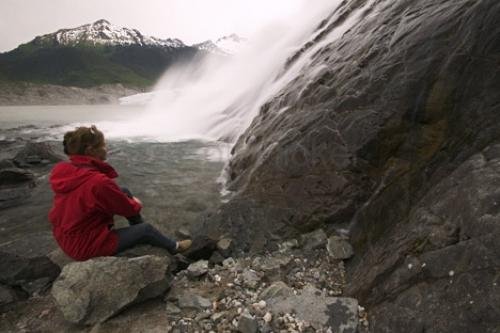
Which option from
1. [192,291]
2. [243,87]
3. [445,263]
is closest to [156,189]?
[192,291]

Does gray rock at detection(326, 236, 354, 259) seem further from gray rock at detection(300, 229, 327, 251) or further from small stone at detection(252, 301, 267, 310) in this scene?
small stone at detection(252, 301, 267, 310)

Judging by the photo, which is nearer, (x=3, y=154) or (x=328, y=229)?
(x=328, y=229)

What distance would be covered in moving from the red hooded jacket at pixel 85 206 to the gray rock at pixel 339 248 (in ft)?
10.8

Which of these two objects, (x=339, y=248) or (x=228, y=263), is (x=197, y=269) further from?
(x=339, y=248)

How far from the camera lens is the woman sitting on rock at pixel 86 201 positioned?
5469 millimetres

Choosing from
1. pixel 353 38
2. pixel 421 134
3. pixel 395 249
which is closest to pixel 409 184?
→ pixel 421 134

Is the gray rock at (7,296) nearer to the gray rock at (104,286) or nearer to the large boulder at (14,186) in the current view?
the gray rock at (104,286)

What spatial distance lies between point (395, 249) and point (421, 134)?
2.46 metres

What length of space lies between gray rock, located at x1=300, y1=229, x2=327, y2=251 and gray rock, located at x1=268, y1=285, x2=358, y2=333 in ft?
4.92

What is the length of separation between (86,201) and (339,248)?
397 centimetres

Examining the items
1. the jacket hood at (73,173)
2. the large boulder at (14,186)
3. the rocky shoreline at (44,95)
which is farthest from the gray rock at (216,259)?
the rocky shoreline at (44,95)

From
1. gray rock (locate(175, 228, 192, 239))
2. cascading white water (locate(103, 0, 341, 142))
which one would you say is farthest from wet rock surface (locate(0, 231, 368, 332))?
cascading white water (locate(103, 0, 341, 142))

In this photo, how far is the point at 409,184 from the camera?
243 inches

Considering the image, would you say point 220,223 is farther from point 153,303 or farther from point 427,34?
point 427,34
